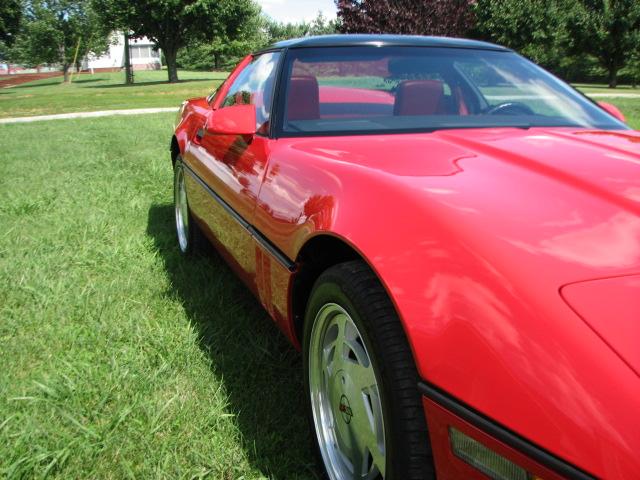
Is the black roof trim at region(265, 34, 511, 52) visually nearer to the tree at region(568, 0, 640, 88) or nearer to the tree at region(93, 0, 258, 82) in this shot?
the tree at region(93, 0, 258, 82)

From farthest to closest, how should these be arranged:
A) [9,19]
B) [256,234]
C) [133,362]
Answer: [9,19] → [133,362] → [256,234]

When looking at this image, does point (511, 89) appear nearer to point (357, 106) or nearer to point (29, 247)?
point (357, 106)

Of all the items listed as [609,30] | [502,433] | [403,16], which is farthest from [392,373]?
[609,30]

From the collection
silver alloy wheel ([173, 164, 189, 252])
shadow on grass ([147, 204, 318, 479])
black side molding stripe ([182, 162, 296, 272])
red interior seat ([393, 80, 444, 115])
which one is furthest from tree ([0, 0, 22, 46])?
red interior seat ([393, 80, 444, 115])

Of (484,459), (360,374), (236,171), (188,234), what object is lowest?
(188,234)

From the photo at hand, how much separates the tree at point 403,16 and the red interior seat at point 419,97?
23366 mm

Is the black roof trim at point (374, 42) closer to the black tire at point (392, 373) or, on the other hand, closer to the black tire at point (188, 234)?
the black tire at point (188, 234)

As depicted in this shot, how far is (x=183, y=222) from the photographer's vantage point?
13.1 ft

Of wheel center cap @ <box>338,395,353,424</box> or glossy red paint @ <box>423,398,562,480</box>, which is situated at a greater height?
glossy red paint @ <box>423,398,562,480</box>

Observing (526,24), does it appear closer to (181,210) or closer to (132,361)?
(181,210)

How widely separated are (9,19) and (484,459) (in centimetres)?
3959

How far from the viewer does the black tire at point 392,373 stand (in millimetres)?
1192

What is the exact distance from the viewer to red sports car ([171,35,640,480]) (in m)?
0.96

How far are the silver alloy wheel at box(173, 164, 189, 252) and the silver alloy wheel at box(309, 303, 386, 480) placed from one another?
226cm
